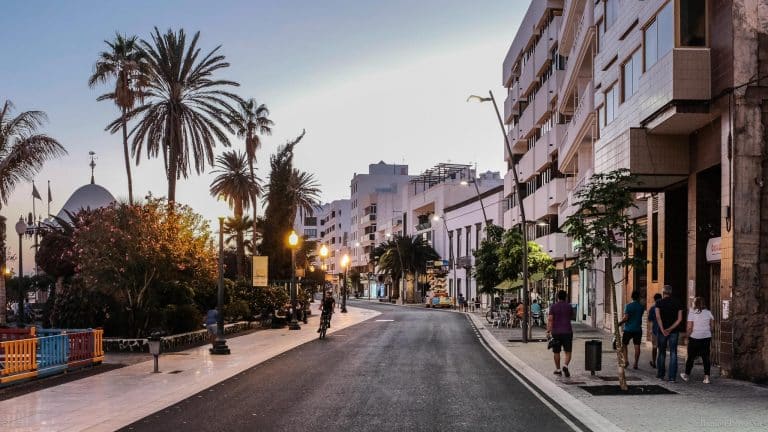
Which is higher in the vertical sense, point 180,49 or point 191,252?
point 180,49

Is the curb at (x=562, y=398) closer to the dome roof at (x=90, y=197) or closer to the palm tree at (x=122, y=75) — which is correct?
the palm tree at (x=122, y=75)

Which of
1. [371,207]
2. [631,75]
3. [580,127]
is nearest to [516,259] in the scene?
[580,127]

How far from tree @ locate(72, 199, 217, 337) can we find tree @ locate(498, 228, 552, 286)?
16830mm

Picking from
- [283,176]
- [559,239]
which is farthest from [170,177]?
[559,239]

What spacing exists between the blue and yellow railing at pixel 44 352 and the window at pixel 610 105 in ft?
57.8

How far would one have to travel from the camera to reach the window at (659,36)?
60.8 feet

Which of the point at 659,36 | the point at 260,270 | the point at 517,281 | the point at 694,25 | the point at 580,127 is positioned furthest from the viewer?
the point at 517,281

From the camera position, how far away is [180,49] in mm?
37625

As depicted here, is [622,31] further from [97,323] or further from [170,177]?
[170,177]

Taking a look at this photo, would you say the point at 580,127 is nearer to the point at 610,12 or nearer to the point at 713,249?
the point at 610,12

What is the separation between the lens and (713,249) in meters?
18.3

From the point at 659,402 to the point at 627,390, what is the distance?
1500 millimetres

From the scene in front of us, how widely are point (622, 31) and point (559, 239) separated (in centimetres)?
2178

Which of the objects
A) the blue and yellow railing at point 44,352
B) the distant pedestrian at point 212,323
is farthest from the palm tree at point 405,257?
the blue and yellow railing at point 44,352
